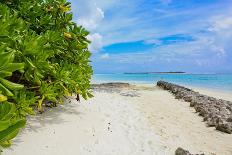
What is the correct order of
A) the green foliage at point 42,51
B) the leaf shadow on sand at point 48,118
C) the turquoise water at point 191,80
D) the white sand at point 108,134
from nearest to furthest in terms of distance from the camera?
the green foliage at point 42,51 < the white sand at point 108,134 < the leaf shadow on sand at point 48,118 < the turquoise water at point 191,80

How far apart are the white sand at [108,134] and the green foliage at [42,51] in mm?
555

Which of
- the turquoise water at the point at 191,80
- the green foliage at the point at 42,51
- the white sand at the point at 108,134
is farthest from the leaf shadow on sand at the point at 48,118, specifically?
the turquoise water at the point at 191,80

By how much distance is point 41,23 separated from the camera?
6.29 metres

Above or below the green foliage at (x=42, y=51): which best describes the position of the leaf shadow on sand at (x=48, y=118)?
below

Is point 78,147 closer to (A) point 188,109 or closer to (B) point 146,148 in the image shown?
(B) point 146,148

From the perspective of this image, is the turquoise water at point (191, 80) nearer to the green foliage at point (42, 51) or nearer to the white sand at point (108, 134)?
the white sand at point (108, 134)

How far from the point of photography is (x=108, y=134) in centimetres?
652

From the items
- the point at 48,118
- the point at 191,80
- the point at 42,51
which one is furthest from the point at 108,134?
the point at 191,80

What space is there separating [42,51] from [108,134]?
8.65 ft

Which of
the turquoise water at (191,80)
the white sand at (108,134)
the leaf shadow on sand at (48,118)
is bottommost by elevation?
the white sand at (108,134)

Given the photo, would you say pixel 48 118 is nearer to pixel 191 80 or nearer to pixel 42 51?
pixel 42 51

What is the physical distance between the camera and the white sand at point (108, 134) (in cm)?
543

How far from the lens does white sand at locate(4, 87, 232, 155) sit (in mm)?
5434

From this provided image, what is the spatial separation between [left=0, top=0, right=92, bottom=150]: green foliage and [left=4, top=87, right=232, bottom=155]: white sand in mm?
555
